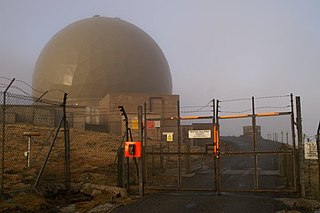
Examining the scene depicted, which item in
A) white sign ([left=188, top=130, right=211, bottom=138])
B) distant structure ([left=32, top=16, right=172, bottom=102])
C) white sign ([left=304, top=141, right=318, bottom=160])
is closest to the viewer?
white sign ([left=304, top=141, right=318, bottom=160])

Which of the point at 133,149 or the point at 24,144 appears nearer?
the point at 133,149

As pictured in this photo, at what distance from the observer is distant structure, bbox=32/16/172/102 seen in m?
50.9

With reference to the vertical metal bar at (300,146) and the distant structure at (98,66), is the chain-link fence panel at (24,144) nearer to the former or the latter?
the distant structure at (98,66)

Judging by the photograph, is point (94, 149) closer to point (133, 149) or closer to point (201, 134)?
point (201, 134)

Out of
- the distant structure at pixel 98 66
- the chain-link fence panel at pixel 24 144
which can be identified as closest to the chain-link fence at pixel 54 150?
the chain-link fence panel at pixel 24 144

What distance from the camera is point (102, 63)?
51438 mm

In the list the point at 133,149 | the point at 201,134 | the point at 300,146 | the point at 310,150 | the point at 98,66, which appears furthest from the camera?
the point at 98,66

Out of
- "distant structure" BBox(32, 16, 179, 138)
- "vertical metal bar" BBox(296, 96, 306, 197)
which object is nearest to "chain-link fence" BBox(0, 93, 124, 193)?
"distant structure" BBox(32, 16, 179, 138)

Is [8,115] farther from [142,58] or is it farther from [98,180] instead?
[98,180]

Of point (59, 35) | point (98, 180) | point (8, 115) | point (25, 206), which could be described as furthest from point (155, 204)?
point (59, 35)

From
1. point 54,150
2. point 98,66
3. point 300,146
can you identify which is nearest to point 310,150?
point 300,146

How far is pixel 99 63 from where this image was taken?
169 feet

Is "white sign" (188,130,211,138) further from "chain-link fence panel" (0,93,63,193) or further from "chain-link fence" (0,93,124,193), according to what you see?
"chain-link fence panel" (0,93,63,193)

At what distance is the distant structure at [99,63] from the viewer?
50.9 metres
